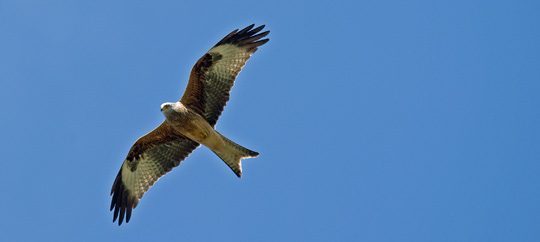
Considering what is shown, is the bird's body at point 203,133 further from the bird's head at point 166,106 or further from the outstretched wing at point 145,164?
the outstretched wing at point 145,164

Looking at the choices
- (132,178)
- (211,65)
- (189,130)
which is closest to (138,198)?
(132,178)

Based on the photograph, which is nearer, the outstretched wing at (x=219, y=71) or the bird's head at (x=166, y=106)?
the bird's head at (x=166, y=106)

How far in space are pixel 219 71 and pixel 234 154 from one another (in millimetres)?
1299

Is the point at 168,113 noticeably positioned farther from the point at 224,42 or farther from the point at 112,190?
the point at 112,190

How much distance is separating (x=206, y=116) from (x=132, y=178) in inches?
74.7

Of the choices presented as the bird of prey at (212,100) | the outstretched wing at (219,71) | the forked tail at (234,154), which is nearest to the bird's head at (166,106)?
the bird of prey at (212,100)

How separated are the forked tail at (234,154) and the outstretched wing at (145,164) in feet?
2.64

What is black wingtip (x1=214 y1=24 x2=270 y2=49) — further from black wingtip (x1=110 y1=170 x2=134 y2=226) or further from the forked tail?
black wingtip (x1=110 y1=170 x2=134 y2=226)

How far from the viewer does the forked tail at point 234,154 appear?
10.6 meters

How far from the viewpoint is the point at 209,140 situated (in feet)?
35.0

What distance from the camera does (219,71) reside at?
35.1ft

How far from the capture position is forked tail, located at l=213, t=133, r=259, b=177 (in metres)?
10.6

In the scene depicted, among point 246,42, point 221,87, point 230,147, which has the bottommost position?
point 230,147

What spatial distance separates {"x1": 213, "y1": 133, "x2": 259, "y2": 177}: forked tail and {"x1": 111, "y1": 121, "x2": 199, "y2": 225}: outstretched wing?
0.81 metres
